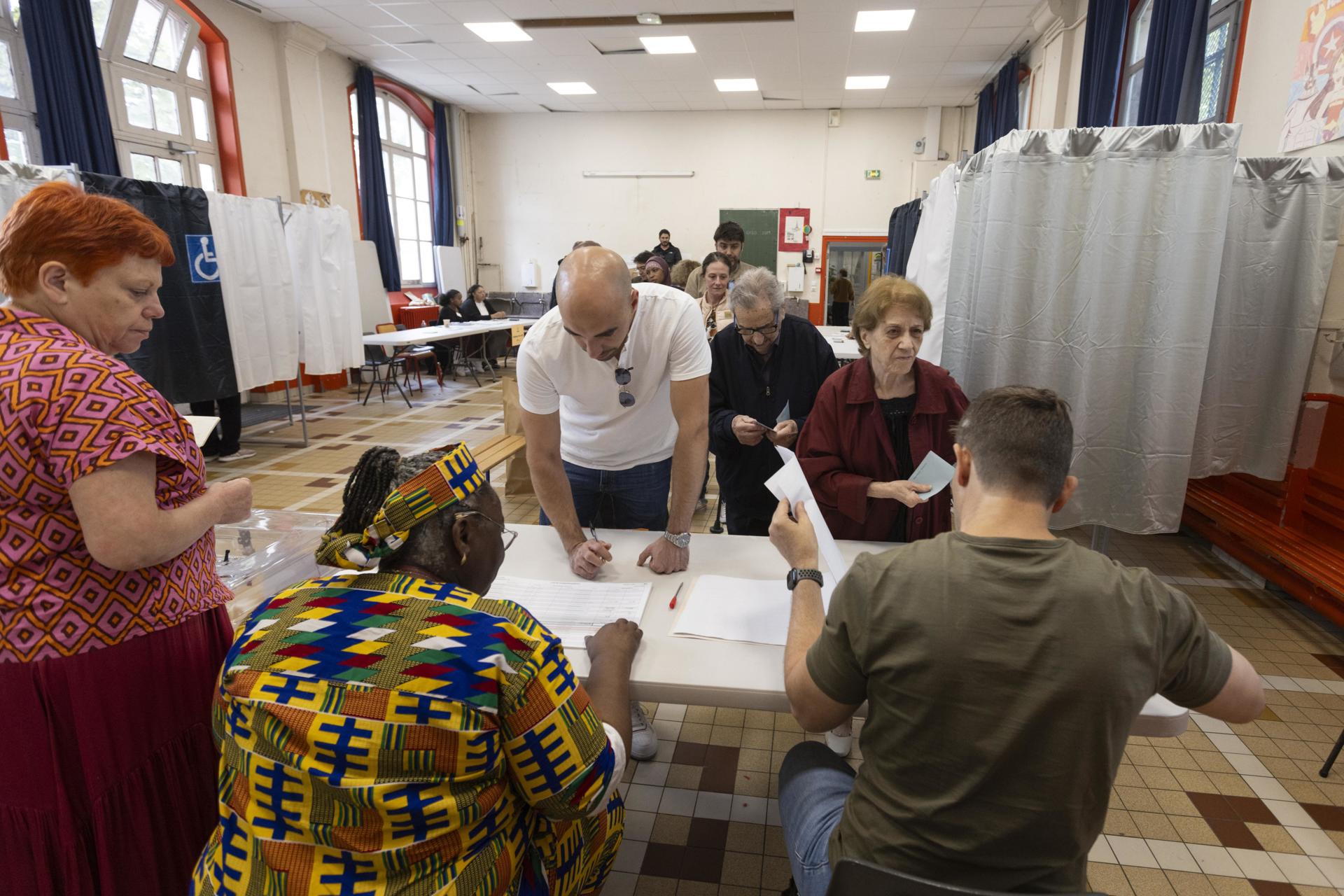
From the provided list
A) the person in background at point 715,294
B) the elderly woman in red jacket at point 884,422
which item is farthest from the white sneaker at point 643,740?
the person in background at point 715,294

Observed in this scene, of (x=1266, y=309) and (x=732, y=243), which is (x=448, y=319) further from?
(x=1266, y=309)

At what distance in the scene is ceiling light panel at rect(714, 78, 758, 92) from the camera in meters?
10.2

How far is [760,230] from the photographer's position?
40.8 ft

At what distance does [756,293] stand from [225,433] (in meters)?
5.18

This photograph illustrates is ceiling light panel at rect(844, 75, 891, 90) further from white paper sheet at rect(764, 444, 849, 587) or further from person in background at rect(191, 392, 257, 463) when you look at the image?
white paper sheet at rect(764, 444, 849, 587)

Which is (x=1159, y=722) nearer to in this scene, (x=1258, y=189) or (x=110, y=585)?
(x=110, y=585)

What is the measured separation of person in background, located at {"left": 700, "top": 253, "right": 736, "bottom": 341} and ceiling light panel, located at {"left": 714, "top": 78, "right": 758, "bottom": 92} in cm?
651

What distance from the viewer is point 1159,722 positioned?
122 centimetres

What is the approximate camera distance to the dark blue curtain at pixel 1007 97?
8867 mm

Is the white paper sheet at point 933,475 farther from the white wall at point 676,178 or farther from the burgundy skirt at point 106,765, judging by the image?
the white wall at point 676,178

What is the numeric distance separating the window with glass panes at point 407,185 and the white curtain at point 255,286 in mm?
4981

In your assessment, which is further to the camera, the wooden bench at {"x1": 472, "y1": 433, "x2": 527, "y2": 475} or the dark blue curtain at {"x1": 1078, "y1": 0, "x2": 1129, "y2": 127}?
the dark blue curtain at {"x1": 1078, "y1": 0, "x2": 1129, "y2": 127}

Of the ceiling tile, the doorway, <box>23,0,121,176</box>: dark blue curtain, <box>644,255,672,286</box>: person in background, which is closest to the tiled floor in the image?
<box>644,255,672,286</box>: person in background

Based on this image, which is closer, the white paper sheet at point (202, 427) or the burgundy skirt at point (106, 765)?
the burgundy skirt at point (106, 765)
